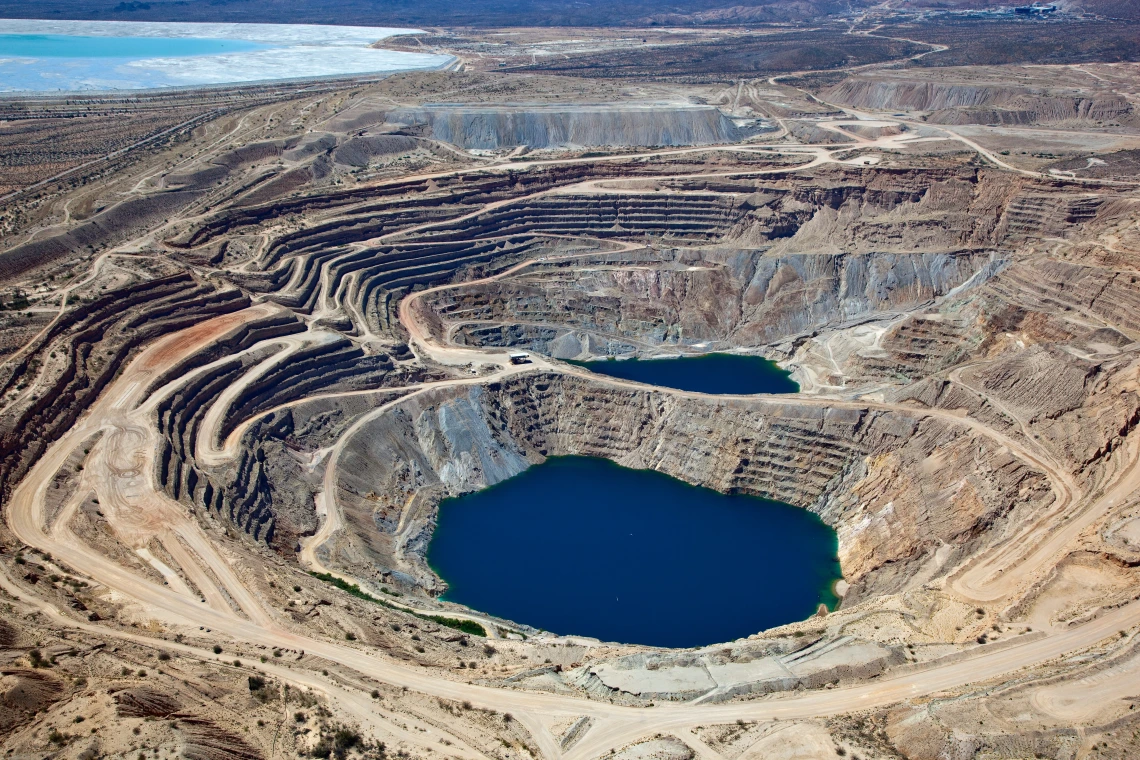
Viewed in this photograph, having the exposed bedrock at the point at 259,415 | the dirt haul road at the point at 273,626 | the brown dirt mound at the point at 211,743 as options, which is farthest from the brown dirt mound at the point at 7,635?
the exposed bedrock at the point at 259,415

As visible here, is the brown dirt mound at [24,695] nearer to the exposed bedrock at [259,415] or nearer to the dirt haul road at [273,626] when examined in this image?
the dirt haul road at [273,626]

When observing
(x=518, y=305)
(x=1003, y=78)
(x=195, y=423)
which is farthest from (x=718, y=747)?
(x=1003, y=78)

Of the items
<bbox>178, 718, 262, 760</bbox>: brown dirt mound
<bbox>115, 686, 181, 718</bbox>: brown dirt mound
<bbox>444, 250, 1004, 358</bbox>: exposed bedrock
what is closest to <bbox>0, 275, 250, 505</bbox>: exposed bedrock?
<bbox>444, 250, 1004, 358</bbox>: exposed bedrock

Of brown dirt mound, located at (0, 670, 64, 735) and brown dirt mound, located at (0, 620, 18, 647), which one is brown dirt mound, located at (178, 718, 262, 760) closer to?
brown dirt mound, located at (0, 670, 64, 735)

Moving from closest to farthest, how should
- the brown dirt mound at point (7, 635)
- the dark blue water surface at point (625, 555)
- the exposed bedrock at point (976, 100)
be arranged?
the brown dirt mound at point (7, 635) → the dark blue water surface at point (625, 555) → the exposed bedrock at point (976, 100)

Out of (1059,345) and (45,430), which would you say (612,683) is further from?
(1059,345)

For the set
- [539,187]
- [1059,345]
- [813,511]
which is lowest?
[813,511]
